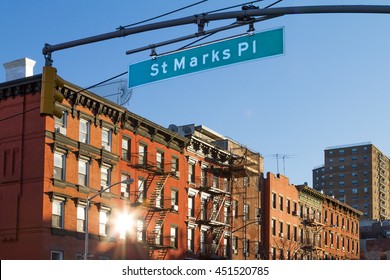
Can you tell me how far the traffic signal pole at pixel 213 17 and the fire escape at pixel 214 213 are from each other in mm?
45131

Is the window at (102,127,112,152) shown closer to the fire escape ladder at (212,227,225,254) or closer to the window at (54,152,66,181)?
the window at (54,152,66,181)

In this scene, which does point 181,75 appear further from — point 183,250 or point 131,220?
point 183,250

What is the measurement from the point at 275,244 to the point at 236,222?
8368 millimetres

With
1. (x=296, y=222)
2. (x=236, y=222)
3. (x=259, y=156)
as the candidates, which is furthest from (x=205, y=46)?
(x=296, y=222)

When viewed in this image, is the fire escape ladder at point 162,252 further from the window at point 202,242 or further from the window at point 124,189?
the window at point 202,242

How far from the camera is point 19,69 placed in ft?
164

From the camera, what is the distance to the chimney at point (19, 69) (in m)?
49.5

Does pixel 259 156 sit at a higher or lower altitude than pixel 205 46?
higher

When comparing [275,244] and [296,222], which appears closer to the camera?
[275,244]

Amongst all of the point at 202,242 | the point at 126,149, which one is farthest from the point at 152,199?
the point at 202,242

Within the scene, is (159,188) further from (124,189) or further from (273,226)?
(273,226)

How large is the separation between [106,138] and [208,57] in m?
37.1
